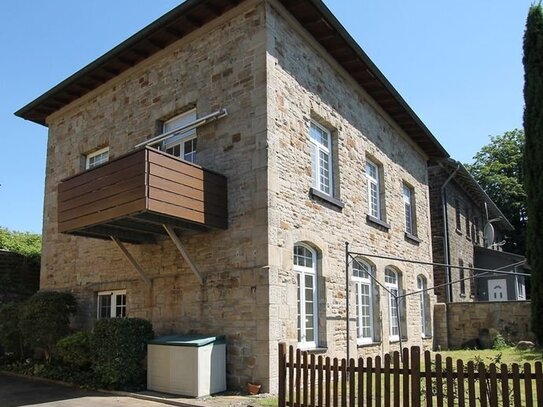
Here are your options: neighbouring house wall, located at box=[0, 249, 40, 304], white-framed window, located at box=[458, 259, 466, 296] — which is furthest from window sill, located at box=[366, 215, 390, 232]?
neighbouring house wall, located at box=[0, 249, 40, 304]

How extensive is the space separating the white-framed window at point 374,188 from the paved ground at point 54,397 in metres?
8.20

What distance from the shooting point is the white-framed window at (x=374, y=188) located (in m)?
14.6

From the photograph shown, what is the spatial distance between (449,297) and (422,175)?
478 centimetres

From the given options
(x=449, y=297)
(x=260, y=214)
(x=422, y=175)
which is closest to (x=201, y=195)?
(x=260, y=214)

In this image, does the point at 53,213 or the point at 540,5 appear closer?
the point at 540,5

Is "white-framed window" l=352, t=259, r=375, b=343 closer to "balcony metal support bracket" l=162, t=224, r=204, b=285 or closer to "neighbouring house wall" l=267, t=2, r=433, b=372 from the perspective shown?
"neighbouring house wall" l=267, t=2, r=433, b=372

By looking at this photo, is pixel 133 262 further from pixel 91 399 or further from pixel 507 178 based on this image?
pixel 507 178

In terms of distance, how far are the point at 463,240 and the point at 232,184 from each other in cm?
1606

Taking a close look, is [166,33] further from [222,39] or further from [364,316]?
[364,316]

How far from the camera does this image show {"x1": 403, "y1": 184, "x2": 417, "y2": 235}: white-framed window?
1734 cm

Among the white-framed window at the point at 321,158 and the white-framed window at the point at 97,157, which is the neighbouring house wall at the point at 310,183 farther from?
the white-framed window at the point at 97,157

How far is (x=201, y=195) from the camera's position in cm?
954

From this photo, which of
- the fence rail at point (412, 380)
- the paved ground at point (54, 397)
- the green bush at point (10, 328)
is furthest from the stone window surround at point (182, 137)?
the green bush at point (10, 328)

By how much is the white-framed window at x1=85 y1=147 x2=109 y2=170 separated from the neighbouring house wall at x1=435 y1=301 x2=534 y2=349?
11799mm
